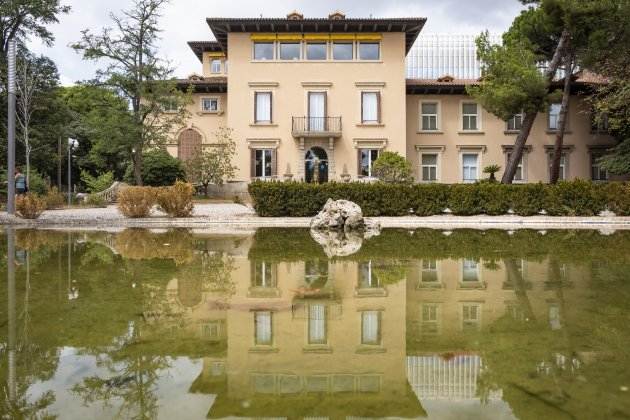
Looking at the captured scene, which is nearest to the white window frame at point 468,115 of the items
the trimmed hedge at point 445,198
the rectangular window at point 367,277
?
the trimmed hedge at point 445,198

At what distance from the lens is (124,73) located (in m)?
24.2

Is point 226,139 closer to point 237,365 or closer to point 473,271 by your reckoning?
point 473,271

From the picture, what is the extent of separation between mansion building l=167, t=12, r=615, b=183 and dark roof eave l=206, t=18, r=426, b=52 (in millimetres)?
56

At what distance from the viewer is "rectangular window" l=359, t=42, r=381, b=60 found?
28.9 m

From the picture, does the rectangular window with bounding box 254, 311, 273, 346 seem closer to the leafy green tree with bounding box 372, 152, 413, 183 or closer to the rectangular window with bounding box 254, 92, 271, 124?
the leafy green tree with bounding box 372, 152, 413, 183

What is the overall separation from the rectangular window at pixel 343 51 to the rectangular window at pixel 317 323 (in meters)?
25.7

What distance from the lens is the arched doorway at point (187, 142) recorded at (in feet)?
102

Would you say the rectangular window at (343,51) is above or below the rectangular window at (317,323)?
above

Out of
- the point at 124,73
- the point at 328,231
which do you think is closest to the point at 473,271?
the point at 328,231

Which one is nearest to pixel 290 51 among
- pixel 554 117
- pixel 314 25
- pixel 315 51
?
pixel 315 51

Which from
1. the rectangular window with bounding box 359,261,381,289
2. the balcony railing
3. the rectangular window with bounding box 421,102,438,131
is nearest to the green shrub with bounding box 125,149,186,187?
the balcony railing

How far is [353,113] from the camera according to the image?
29250 mm

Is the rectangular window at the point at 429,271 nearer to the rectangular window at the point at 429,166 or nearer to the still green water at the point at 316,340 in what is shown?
the still green water at the point at 316,340

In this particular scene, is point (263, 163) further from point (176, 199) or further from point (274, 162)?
point (176, 199)
